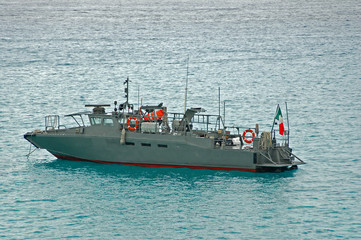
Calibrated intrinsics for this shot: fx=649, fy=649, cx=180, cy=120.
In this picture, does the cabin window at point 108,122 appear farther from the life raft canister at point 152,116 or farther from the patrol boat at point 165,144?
the life raft canister at point 152,116

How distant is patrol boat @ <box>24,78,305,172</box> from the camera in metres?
50.1

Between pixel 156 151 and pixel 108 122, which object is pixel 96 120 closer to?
pixel 108 122

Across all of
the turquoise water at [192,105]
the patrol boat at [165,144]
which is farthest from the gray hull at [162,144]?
the turquoise water at [192,105]

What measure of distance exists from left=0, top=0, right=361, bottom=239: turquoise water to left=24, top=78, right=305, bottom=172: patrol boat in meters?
0.93

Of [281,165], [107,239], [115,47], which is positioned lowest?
[107,239]

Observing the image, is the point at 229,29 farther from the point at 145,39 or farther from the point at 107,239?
the point at 107,239

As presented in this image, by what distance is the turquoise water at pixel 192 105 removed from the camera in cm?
4216

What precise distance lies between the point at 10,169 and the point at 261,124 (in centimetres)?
2792

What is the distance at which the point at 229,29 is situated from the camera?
523 feet

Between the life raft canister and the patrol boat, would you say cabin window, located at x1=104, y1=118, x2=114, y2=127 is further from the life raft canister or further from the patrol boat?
the life raft canister

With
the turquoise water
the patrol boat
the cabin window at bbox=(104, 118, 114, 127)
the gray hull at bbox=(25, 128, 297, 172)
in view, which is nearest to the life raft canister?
the patrol boat

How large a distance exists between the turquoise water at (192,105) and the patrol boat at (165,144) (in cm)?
93

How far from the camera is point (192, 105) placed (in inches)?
3250

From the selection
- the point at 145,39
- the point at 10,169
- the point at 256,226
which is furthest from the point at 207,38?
the point at 256,226
